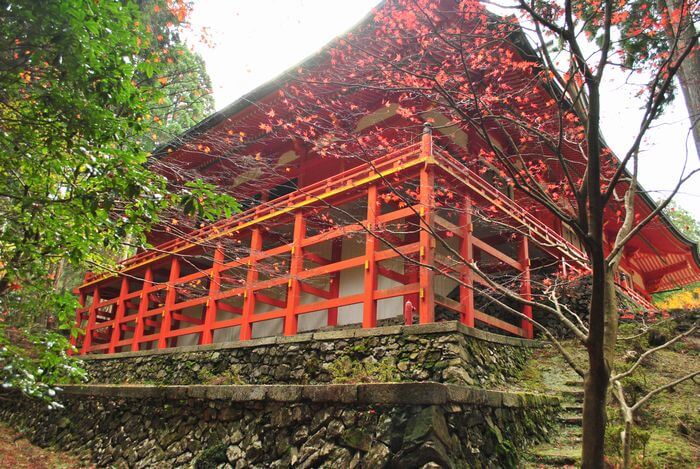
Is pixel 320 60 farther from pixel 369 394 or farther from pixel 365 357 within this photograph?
pixel 369 394

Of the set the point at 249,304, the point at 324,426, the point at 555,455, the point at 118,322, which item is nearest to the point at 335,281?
the point at 249,304

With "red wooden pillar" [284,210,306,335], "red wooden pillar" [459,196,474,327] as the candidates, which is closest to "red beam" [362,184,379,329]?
"red wooden pillar" [459,196,474,327]

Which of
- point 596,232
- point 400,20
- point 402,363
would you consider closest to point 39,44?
point 596,232

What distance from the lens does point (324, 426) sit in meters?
5.19

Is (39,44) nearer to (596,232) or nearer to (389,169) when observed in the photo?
(596,232)

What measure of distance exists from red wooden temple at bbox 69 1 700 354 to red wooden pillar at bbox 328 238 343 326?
0.02 m

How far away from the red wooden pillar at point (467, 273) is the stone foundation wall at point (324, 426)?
1.59 m

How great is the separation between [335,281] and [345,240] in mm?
1026

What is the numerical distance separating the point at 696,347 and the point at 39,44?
33.8 feet

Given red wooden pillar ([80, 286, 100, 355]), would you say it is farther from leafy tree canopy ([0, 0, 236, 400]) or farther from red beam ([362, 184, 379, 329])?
leafy tree canopy ([0, 0, 236, 400])

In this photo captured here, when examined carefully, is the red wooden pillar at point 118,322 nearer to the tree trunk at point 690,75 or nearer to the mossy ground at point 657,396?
the mossy ground at point 657,396

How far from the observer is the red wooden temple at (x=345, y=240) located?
7.44 meters

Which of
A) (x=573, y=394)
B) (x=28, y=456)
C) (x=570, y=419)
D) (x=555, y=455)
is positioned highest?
(x=573, y=394)

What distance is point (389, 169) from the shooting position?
26.1 ft
